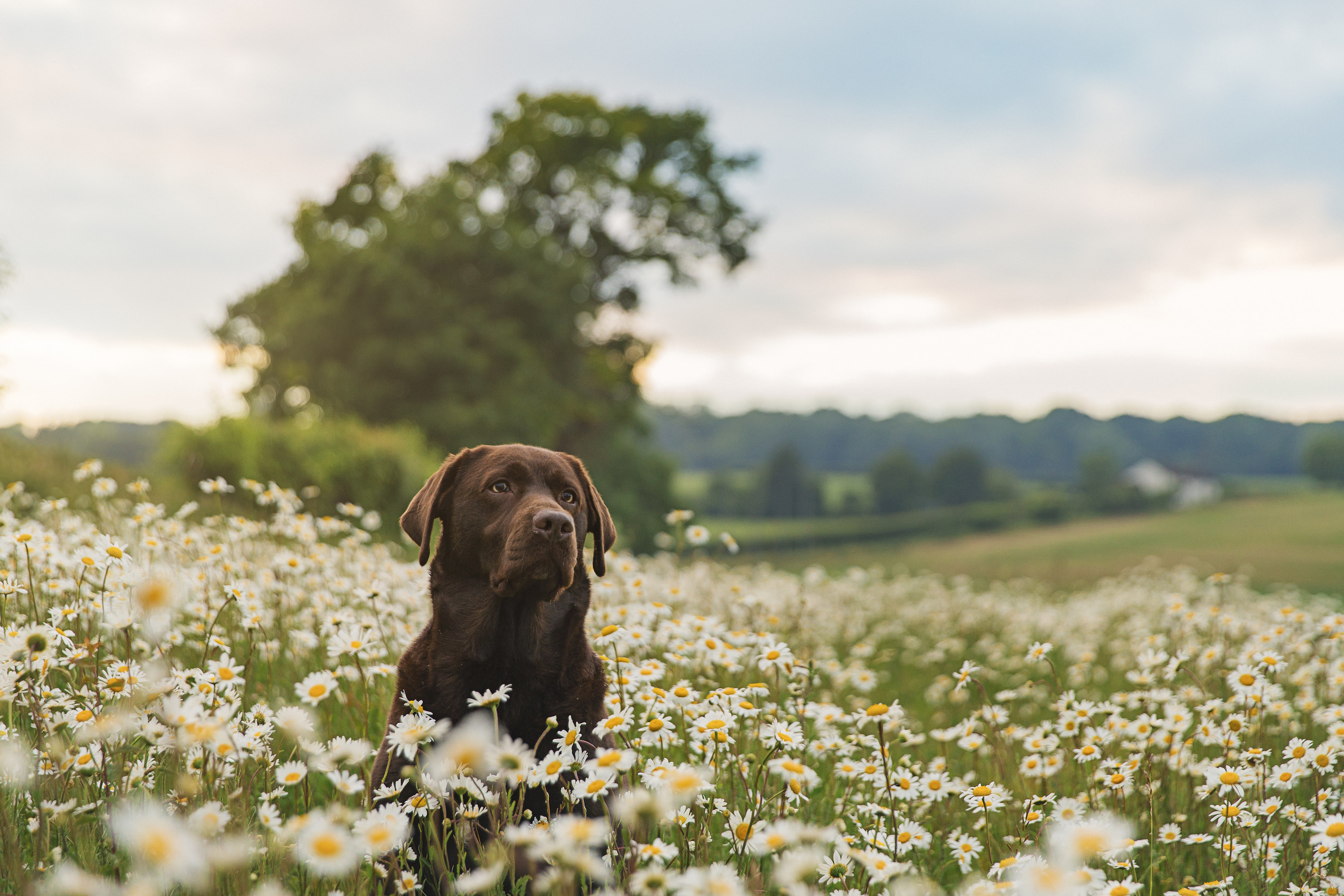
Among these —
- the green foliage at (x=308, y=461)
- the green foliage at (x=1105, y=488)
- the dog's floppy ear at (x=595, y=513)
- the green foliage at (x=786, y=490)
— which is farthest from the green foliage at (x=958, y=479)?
the dog's floppy ear at (x=595, y=513)

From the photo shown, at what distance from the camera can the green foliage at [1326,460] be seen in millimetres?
82500

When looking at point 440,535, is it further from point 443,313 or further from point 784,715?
point 443,313

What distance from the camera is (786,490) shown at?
7938cm

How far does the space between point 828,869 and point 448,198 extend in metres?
27.5

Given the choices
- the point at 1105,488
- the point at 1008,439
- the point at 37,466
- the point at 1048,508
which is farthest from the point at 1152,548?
the point at 1008,439

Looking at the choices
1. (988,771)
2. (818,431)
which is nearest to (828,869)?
(988,771)

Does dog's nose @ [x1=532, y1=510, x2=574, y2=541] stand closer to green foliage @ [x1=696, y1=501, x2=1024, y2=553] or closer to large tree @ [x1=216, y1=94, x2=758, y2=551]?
large tree @ [x1=216, y1=94, x2=758, y2=551]

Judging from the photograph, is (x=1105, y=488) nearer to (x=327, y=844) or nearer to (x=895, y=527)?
(x=895, y=527)

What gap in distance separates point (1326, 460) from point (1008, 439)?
41.7m

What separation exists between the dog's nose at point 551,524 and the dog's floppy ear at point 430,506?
2.03 feet

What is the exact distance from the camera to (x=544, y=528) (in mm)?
3180

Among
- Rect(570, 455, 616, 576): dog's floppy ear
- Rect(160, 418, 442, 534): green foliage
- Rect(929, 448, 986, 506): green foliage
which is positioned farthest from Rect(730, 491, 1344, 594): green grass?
Rect(929, 448, 986, 506): green foliage

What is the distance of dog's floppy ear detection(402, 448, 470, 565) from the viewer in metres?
3.60

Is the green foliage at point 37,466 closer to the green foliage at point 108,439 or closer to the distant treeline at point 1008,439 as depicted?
the green foliage at point 108,439
